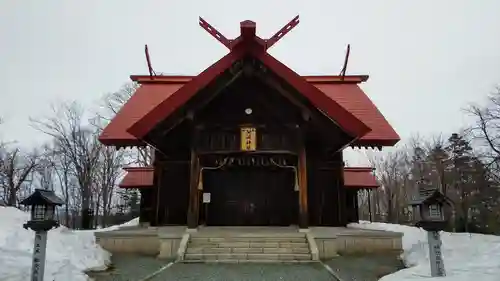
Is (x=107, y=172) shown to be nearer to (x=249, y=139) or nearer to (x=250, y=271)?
(x=249, y=139)

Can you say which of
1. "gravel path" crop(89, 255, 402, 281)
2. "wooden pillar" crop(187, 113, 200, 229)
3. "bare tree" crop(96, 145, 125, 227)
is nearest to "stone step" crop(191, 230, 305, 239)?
"wooden pillar" crop(187, 113, 200, 229)

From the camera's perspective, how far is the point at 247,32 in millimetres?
9602

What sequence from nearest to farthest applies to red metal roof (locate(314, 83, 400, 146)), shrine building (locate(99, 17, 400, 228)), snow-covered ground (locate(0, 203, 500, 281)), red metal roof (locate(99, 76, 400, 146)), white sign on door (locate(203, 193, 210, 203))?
snow-covered ground (locate(0, 203, 500, 281)) < shrine building (locate(99, 17, 400, 228)) < white sign on door (locate(203, 193, 210, 203)) < red metal roof (locate(314, 83, 400, 146)) < red metal roof (locate(99, 76, 400, 146))

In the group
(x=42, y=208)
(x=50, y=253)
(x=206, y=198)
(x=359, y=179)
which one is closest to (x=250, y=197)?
(x=206, y=198)

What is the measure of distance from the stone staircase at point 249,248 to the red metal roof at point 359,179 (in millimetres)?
7110

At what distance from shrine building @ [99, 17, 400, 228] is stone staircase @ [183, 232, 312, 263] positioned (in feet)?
3.06

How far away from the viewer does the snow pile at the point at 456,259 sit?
5.74 meters

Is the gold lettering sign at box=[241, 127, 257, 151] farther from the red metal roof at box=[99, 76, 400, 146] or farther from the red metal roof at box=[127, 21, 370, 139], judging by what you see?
the red metal roof at box=[99, 76, 400, 146]

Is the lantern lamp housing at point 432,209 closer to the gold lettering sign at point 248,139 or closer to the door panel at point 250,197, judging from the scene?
the gold lettering sign at point 248,139

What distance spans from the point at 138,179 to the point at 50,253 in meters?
8.48

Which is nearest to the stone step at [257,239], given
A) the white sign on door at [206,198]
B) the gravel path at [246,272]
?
the gravel path at [246,272]

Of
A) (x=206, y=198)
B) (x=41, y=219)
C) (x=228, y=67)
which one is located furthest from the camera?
(x=206, y=198)

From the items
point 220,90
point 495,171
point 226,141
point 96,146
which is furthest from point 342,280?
point 96,146

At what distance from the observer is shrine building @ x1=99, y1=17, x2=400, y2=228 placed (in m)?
10.1
